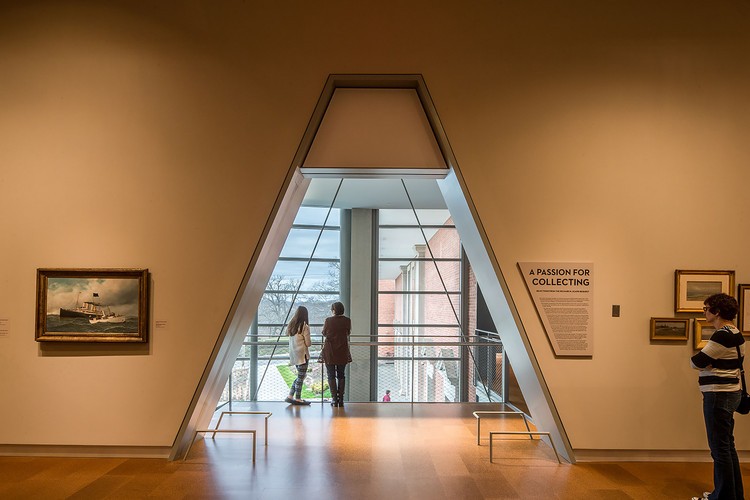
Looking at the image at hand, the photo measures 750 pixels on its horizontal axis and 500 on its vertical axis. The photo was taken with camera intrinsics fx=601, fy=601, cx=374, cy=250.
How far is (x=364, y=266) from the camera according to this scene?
46.0 ft

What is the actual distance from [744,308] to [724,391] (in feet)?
6.29

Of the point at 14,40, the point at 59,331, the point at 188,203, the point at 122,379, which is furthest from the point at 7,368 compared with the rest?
the point at 14,40

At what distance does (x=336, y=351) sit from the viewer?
8.50m

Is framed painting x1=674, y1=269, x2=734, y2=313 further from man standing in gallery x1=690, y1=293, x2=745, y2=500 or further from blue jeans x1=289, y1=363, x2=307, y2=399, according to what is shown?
blue jeans x1=289, y1=363, x2=307, y2=399

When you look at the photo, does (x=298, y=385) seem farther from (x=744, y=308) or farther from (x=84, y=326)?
(x=744, y=308)

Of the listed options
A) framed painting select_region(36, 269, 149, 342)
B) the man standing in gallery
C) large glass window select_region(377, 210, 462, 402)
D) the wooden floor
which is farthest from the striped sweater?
large glass window select_region(377, 210, 462, 402)

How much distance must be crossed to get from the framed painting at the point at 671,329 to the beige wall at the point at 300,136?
11 centimetres

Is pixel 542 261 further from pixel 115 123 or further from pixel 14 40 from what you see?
pixel 14 40

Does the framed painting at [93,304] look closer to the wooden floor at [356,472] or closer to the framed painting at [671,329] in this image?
the wooden floor at [356,472]

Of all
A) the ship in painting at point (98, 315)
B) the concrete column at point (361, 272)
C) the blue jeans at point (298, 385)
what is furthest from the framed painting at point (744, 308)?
the concrete column at point (361, 272)

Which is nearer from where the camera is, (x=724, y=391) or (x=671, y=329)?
(x=724, y=391)

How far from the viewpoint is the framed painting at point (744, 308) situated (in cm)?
585

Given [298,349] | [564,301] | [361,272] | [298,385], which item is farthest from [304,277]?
[564,301]

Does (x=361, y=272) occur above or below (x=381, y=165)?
below
